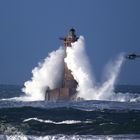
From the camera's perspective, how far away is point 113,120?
128 feet

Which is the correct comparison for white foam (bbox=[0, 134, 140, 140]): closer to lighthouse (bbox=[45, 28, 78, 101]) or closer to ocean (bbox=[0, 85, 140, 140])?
ocean (bbox=[0, 85, 140, 140])

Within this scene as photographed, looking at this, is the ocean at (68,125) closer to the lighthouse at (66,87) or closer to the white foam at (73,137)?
the white foam at (73,137)

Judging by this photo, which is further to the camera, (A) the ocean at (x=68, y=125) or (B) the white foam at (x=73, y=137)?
(A) the ocean at (x=68, y=125)

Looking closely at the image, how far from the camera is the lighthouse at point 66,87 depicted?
230 ft

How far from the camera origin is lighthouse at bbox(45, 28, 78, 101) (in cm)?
7012

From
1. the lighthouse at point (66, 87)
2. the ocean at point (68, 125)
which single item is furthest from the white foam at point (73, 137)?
the lighthouse at point (66, 87)

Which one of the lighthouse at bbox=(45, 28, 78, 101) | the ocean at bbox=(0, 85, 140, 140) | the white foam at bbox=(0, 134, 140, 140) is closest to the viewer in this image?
the white foam at bbox=(0, 134, 140, 140)

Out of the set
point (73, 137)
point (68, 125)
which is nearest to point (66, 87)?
point (68, 125)

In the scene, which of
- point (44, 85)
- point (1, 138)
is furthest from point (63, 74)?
point (1, 138)

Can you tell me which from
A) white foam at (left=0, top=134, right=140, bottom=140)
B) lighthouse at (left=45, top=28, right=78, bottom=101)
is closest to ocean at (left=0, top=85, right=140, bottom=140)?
white foam at (left=0, top=134, right=140, bottom=140)

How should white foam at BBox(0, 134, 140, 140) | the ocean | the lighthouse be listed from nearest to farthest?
white foam at BBox(0, 134, 140, 140), the ocean, the lighthouse

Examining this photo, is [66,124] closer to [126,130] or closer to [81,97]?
[126,130]

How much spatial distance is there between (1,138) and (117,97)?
45771 millimetres

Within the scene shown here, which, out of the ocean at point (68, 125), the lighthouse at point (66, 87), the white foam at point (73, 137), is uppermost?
the lighthouse at point (66, 87)
